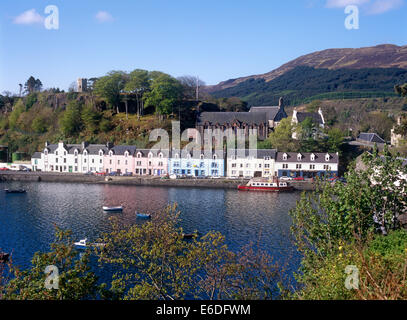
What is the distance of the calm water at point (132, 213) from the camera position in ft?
64.1

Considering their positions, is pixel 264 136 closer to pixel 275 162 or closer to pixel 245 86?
pixel 275 162

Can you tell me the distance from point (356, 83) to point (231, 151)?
64125 mm

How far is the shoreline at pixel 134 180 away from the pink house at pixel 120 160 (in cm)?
278

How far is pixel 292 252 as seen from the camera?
57.4 ft

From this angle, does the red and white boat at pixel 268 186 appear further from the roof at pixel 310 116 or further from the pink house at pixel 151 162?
the roof at pixel 310 116

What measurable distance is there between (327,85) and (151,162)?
2746 inches

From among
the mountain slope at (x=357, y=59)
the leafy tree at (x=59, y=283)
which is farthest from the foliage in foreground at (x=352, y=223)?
the mountain slope at (x=357, y=59)

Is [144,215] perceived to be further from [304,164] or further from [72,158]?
[72,158]

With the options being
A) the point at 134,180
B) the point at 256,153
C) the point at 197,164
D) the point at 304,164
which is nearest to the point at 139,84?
the point at 197,164

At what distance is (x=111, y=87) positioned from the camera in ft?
199

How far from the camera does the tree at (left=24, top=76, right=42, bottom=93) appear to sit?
77.2 meters
